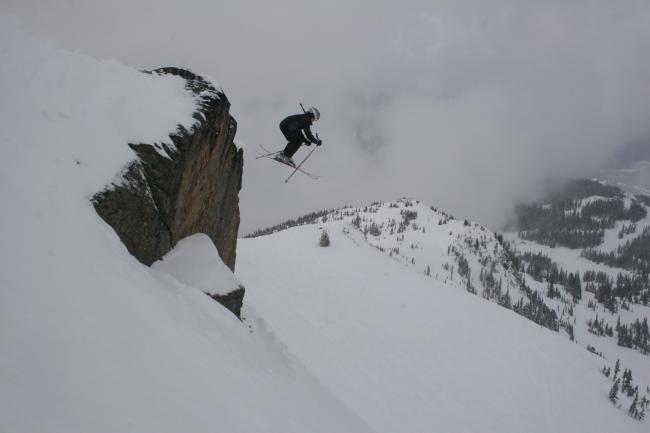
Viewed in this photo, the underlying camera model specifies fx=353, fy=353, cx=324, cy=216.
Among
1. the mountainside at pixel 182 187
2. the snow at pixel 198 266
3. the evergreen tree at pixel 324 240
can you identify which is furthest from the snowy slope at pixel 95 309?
the evergreen tree at pixel 324 240

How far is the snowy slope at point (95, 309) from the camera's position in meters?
2.92

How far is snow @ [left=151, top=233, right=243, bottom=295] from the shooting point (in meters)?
7.52

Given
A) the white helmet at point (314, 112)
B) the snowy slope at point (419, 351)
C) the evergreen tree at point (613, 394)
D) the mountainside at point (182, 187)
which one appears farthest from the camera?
the evergreen tree at point (613, 394)

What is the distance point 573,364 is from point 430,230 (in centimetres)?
13800

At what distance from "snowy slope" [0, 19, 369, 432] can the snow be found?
21cm

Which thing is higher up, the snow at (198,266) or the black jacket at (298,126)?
the black jacket at (298,126)

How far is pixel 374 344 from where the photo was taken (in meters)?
19.5

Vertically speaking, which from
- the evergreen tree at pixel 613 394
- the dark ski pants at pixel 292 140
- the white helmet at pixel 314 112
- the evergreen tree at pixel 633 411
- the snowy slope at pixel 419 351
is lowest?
the evergreen tree at pixel 633 411

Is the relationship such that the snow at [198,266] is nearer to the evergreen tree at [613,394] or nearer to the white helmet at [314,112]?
the white helmet at [314,112]

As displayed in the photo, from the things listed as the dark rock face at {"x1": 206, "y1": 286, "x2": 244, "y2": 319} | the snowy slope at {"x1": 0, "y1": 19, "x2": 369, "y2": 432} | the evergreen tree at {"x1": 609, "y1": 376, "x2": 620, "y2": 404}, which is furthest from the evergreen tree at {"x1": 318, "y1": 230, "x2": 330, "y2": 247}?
the snowy slope at {"x1": 0, "y1": 19, "x2": 369, "y2": 432}

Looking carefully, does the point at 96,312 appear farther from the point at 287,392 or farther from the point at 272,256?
the point at 272,256

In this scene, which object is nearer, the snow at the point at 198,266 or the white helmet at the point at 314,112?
the snow at the point at 198,266

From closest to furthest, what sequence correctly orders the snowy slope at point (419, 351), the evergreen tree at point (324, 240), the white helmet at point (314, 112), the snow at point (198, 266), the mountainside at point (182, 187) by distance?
the mountainside at point (182, 187), the snow at point (198, 266), the white helmet at point (314, 112), the snowy slope at point (419, 351), the evergreen tree at point (324, 240)

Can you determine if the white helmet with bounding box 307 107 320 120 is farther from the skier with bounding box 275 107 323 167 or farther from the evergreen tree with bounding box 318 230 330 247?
the evergreen tree with bounding box 318 230 330 247
